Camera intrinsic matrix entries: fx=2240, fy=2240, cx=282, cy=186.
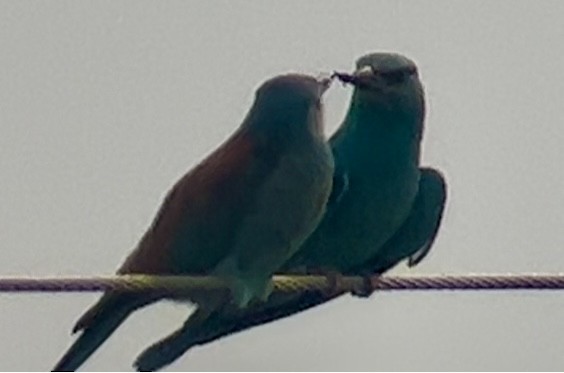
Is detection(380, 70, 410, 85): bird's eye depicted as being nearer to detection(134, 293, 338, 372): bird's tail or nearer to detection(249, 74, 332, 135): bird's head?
detection(249, 74, 332, 135): bird's head

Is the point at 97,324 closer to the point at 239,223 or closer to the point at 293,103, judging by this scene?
the point at 239,223

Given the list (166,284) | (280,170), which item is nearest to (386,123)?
(280,170)

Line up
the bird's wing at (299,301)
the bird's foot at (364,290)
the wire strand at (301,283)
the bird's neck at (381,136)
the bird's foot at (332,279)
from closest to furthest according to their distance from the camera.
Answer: the wire strand at (301,283)
the bird's wing at (299,301)
the bird's foot at (332,279)
the bird's foot at (364,290)
the bird's neck at (381,136)

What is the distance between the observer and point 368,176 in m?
7.00

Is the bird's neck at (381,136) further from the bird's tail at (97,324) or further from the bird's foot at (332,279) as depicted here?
the bird's tail at (97,324)

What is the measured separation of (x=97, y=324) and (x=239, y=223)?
1.60 feet

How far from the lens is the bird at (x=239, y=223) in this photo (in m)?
6.27

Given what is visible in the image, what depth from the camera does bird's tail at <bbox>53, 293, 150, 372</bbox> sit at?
20.5ft

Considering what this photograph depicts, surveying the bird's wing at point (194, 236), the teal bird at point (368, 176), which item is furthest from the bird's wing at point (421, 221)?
the bird's wing at point (194, 236)

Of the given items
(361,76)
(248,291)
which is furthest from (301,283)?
(361,76)

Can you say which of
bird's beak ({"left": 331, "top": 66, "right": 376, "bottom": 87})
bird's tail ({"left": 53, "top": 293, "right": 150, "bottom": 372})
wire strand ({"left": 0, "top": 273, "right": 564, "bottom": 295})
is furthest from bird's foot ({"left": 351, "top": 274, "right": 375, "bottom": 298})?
bird's tail ({"left": 53, "top": 293, "right": 150, "bottom": 372})

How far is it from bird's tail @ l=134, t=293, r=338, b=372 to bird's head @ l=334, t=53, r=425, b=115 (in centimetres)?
64

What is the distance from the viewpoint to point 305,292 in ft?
22.9

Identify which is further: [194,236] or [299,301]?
[299,301]
